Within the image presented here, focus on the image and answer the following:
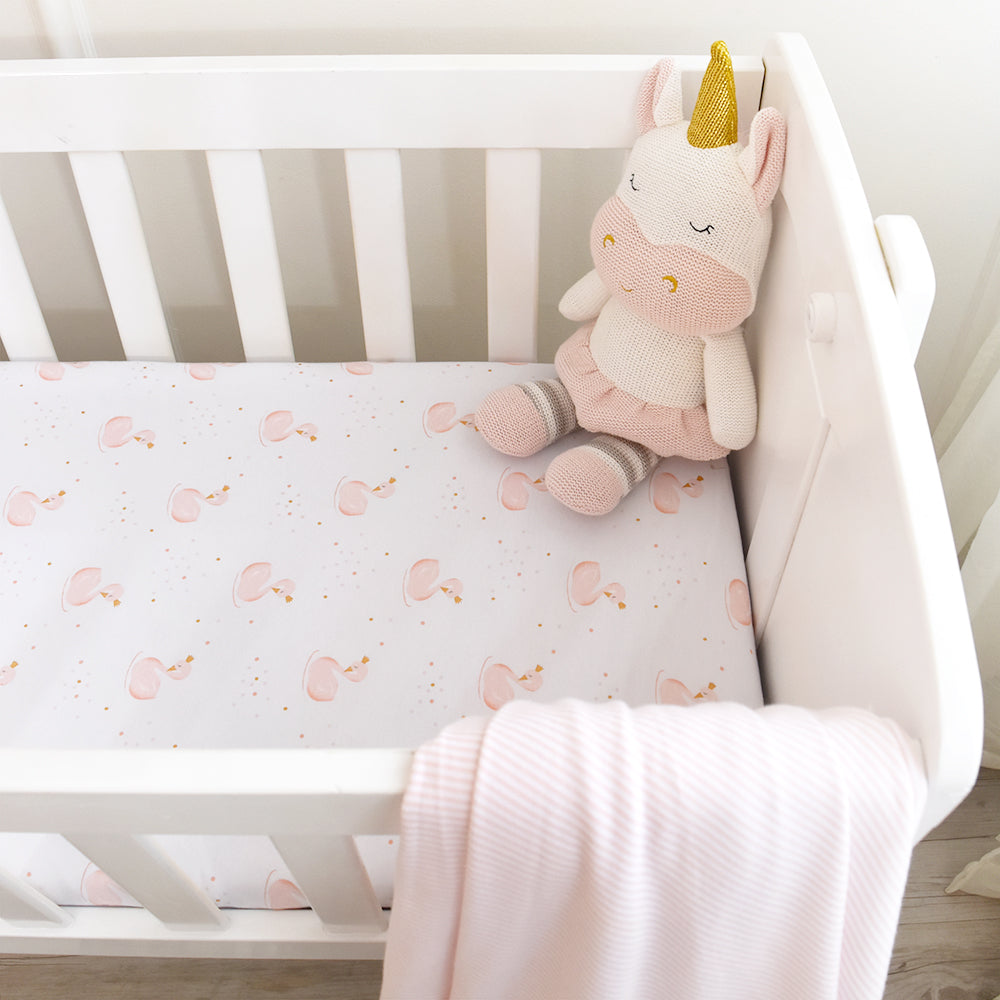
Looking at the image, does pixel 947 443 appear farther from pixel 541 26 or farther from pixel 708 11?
pixel 541 26

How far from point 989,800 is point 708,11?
0.98 m

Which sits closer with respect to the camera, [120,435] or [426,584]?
[426,584]

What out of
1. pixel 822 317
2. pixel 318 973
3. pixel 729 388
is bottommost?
pixel 318 973

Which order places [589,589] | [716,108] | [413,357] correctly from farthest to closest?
[413,357], [589,589], [716,108]

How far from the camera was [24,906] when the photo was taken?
2.39 ft

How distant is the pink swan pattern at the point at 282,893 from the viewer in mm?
751

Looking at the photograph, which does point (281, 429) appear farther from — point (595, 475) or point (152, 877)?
point (152, 877)

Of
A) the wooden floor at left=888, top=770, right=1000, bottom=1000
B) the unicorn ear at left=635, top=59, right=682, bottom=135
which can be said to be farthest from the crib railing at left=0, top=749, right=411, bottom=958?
the wooden floor at left=888, top=770, right=1000, bottom=1000

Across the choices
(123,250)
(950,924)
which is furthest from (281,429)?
(950,924)

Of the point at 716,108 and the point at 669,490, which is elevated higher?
the point at 716,108

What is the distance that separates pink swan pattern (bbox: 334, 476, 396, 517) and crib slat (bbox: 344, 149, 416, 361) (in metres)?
0.19

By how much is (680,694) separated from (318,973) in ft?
1.90

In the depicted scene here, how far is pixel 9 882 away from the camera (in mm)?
677

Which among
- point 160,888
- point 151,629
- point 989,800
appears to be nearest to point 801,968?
point 160,888
